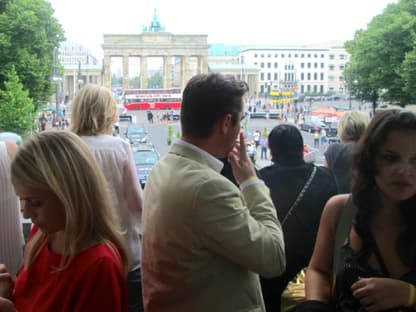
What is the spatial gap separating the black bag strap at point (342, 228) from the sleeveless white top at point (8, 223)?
1033mm

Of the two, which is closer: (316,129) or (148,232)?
(148,232)

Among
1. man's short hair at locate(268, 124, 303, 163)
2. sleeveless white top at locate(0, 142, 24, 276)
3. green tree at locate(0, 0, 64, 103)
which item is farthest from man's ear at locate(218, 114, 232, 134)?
green tree at locate(0, 0, 64, 103)

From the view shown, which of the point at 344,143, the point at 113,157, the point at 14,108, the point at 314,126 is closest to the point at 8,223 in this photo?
the point at 113,157

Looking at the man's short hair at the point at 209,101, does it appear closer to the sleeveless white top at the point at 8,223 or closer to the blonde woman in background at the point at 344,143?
the sleeveless white top at the point at 8,223

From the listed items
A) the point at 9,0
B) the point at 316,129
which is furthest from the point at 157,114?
the point at 9,0

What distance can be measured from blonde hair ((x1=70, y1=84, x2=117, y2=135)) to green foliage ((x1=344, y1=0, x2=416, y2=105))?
40.6 feet

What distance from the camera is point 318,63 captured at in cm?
968

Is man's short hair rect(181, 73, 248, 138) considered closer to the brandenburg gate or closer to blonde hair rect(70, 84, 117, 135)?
blonde hair rect(70, 84, 117, 135)

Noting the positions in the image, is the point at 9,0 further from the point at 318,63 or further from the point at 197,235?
the point at 197,235

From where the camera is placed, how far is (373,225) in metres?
1.13

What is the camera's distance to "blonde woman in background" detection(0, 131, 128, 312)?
40.3 inches

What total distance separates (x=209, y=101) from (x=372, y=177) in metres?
0.41

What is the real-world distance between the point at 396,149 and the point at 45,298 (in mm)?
815

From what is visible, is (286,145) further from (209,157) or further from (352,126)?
(209,157)
